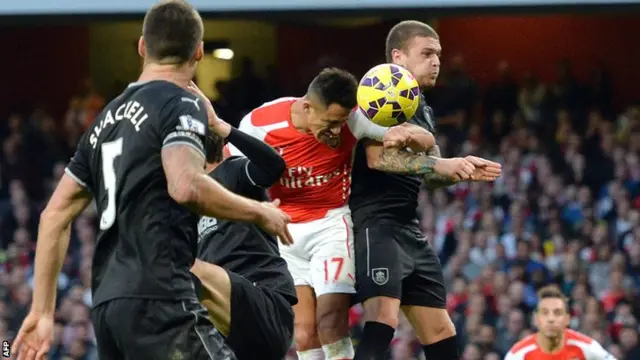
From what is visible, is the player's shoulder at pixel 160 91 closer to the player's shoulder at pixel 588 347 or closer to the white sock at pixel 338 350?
the white sock at pixel 338 350

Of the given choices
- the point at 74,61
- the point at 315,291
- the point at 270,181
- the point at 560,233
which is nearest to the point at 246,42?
the point at 74,61

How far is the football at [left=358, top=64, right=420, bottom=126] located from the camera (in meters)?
6.73

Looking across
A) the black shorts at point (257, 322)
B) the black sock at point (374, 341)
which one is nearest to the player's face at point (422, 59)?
the black sock at point (374, 341)

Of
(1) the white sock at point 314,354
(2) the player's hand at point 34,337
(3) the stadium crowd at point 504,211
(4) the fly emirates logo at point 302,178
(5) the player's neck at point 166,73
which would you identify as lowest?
(3) the stadium crowd at point 504,211

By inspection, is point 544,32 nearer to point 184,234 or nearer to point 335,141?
point 335,141

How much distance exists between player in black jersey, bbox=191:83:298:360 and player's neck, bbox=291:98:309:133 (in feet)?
3.16

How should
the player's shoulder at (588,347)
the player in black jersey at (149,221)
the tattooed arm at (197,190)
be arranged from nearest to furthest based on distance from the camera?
the tattooed arm at (197,190), the player in black jersey at (149,221), the player's shoulder at (588,347)

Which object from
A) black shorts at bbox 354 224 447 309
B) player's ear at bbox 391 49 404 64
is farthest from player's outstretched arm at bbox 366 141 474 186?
player's ear at bbox 391 49 404 64

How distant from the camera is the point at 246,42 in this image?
17.9 meters

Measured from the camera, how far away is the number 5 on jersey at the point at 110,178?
493 centimetres

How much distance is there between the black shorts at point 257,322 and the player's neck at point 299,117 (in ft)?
4.54

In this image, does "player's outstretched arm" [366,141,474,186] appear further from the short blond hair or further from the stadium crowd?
the stadium crowd

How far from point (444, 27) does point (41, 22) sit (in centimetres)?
549

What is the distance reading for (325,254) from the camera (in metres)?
7.16
